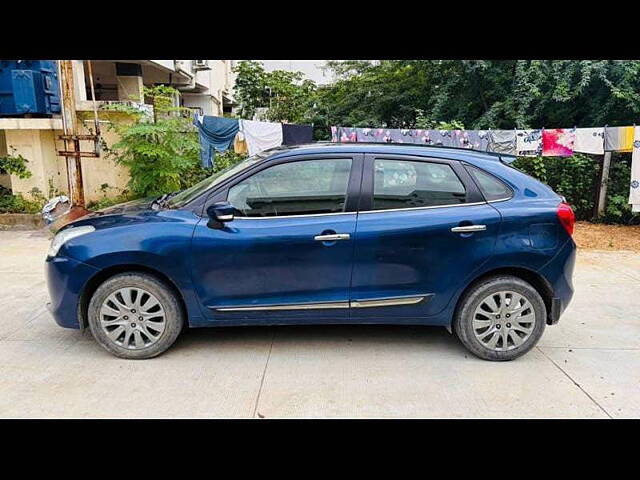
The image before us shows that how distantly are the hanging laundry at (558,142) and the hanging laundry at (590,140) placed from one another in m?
0.11

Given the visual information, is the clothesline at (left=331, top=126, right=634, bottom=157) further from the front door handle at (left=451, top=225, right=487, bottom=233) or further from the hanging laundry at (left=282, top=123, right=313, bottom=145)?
the front door handle at (left=451, top=225, right=487, bottom=233)

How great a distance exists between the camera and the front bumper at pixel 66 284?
3568mm

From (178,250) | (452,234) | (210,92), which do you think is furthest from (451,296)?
(210,92)

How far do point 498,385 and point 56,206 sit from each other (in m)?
5.25

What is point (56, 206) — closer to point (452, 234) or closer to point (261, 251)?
point (261, 251)

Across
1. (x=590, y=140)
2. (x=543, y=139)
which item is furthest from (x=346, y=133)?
(x=590, y=140)

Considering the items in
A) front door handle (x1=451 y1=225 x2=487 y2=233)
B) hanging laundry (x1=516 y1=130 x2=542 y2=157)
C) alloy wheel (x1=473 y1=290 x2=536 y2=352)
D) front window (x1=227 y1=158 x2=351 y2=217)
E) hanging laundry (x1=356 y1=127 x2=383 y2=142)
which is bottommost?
alloy wheel (x1=473 y1=290 x2=536 y2=352)

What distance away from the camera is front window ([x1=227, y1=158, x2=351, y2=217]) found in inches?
145

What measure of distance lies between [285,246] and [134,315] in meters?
1.31

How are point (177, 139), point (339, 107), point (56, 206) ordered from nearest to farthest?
1. point (56, 206)
2. point (177, 139)
3. point (339, 107)

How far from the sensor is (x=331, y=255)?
360cm

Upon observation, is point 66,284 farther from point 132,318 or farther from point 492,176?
point 492,176

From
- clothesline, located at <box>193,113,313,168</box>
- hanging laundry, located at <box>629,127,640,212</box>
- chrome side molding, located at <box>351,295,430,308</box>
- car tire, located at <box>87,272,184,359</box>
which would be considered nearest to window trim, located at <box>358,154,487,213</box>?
chrome side molding, located at <box>351,295,430,308</box>

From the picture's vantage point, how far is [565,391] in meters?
3.35
